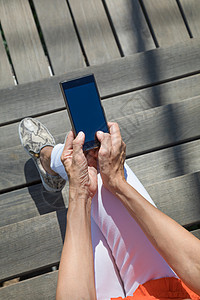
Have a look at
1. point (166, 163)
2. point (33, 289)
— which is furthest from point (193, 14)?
point (33, 289)

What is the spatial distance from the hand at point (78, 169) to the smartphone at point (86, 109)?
0.03 meters

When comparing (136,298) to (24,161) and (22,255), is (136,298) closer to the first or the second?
(22,255)

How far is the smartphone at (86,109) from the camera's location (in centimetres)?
102

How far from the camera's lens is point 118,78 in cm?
156

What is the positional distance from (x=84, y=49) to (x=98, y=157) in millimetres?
933

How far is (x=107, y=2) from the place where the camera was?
5.80 ft

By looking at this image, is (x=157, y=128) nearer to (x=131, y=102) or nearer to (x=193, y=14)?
(x=131, y=102)

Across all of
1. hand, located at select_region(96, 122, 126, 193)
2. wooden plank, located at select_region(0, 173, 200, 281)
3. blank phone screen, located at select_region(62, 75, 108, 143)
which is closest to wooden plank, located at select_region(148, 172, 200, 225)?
wooden plank, located at select_region(0, 173, 200, 281)

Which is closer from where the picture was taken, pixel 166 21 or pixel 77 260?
pixel 77 260

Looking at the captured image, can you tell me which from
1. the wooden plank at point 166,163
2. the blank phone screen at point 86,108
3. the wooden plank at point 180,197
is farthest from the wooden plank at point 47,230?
the blank phone screen at point 86,108

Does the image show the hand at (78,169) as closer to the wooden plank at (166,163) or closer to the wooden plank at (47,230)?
the wooden plank at (47,230)

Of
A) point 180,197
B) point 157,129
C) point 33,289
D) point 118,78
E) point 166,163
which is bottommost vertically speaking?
point 33,289

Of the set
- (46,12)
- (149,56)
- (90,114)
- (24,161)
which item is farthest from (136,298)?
(46,12)

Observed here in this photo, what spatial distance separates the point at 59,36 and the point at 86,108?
87cm
